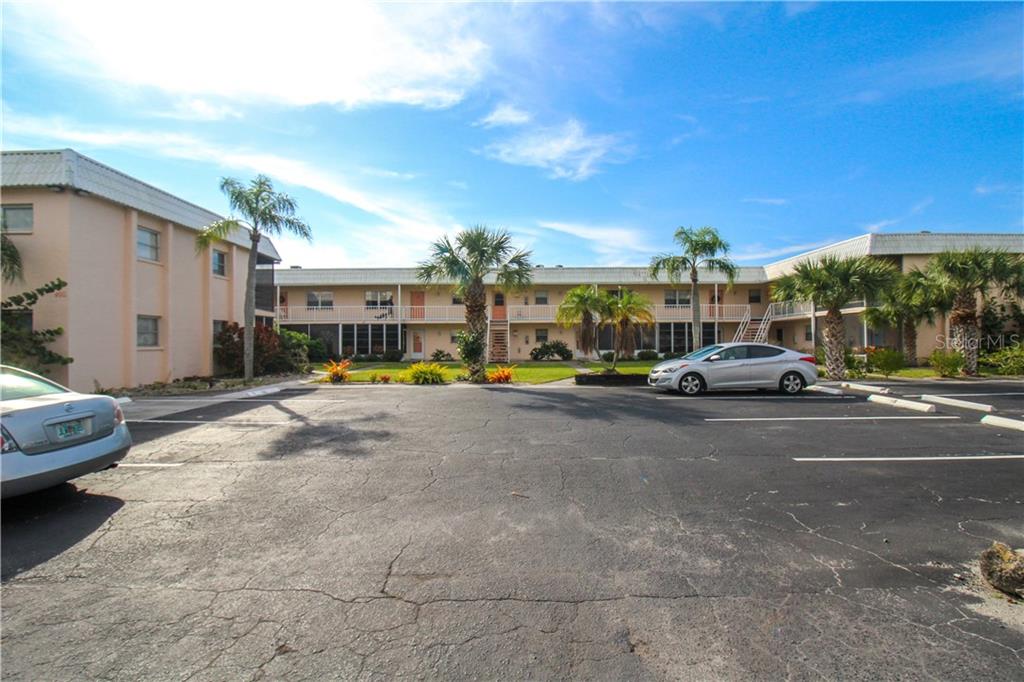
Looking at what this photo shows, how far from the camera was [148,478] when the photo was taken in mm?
5867

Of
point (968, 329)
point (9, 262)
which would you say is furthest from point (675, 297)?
point (9, 262)

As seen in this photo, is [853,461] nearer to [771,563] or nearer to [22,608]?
[771,563]

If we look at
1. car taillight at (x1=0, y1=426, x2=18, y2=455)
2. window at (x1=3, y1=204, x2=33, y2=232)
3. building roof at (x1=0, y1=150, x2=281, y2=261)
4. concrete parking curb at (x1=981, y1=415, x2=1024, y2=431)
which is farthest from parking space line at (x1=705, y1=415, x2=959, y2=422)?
window at (x1=3, y1=204, x2=33, y2=232)

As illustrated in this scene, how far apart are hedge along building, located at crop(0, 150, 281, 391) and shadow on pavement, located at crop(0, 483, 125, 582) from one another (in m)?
11.0

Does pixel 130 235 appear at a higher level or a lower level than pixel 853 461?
higher

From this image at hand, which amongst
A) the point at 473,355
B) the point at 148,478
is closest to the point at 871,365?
Answer: the point at 473,355

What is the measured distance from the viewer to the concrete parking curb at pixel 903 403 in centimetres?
1027

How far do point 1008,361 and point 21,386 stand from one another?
28.9m

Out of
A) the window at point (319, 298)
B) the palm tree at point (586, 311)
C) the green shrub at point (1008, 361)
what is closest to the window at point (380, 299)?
the window at point (319, 298)

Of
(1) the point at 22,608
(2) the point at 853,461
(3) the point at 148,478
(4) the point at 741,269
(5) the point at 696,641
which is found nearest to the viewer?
(5) the point at 696,641

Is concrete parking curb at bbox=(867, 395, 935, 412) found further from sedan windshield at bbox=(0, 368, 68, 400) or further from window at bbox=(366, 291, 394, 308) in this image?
window at bbox=(366, 291, 394, 308)

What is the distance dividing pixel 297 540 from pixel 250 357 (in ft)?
51.0

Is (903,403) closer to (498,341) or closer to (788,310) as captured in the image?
(788,310)

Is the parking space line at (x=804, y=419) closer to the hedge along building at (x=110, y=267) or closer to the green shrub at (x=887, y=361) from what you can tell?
the green shrub at (x=887, y=361)
